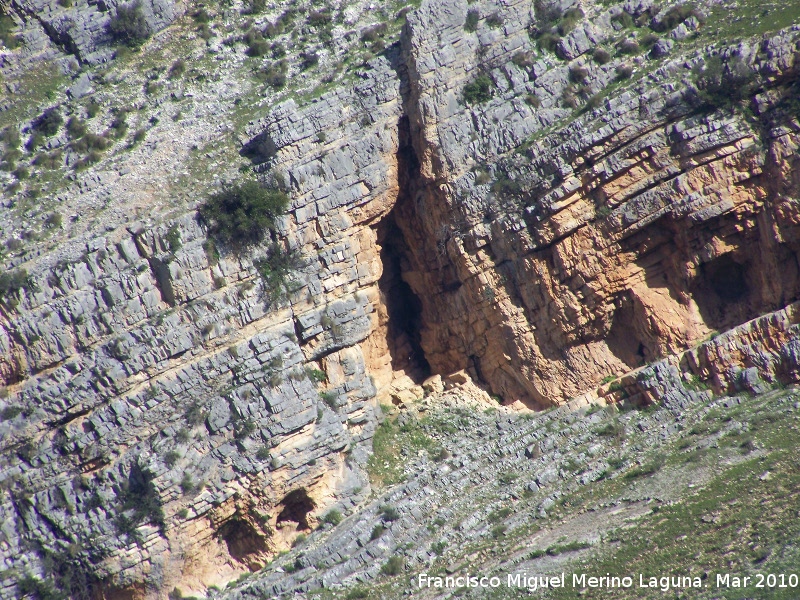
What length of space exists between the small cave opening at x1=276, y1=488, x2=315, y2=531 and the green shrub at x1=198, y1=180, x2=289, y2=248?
8.49 metres

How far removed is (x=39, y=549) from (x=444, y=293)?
1736cm

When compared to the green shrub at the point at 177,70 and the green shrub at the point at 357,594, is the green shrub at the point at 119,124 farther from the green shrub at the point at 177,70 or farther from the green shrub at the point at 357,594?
the green shrub at the point at 357,594

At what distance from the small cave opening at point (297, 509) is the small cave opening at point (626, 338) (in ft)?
41.3

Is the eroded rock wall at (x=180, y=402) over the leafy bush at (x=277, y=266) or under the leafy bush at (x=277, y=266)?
under

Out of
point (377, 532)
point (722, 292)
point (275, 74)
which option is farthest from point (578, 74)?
point (377, 532)

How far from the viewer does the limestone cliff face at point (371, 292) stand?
30625mm

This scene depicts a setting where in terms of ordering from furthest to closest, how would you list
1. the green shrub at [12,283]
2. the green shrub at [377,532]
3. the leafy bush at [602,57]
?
the leafy bush at [602,57] → the green shrub at [12,283] → the green shrub at [377,532]

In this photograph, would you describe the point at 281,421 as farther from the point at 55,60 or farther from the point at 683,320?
the point at 55,60

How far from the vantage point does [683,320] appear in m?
31.9

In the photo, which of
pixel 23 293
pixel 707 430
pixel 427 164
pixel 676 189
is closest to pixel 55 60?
pixel 23 293

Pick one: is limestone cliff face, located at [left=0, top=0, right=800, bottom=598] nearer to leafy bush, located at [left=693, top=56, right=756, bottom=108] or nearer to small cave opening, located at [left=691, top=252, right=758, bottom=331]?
small cave opening, located at [left=691, top=252, right=758, bottom=331]

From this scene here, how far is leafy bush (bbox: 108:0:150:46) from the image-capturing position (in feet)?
131

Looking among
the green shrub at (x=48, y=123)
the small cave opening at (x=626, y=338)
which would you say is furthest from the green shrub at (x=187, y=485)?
the green shrub at (x=48, y=123)

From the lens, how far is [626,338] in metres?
33.2
